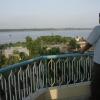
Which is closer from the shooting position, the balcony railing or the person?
the person

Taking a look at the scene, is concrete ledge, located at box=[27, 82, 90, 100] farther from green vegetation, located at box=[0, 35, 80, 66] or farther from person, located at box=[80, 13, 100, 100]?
person, located at box=[80, 13, 100, 100]

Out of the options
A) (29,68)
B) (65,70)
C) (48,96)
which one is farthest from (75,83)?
(29,68)

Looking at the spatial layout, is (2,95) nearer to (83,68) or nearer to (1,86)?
(1,86)

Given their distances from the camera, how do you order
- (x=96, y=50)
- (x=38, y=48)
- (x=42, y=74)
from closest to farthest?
1. (x=96, y=50)
2. (x=42, y=74)
3. (x=38, y=48)

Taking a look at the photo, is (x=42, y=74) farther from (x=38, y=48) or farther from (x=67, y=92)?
(x=38, y=48)

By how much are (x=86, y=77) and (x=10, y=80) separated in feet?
7.10

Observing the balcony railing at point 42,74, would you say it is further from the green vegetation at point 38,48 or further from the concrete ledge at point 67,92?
the green vegetation at point 38,48

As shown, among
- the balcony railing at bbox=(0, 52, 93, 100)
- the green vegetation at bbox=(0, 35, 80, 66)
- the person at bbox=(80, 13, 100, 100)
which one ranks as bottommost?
the green vegetation at bbox=(0, 35, 80, 66)

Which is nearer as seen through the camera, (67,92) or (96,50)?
(96,50)

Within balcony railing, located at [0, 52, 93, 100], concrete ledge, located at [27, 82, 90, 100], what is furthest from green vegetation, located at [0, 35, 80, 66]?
concrete ledge, located at [27, 82, 90, 100]

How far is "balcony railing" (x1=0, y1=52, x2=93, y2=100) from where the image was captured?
12.1ft

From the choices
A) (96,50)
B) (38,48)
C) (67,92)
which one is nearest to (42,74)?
(67,92)

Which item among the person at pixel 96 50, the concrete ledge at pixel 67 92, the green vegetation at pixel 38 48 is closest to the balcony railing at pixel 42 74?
the concrete ledge at pixel 67 92

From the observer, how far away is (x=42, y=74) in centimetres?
477
